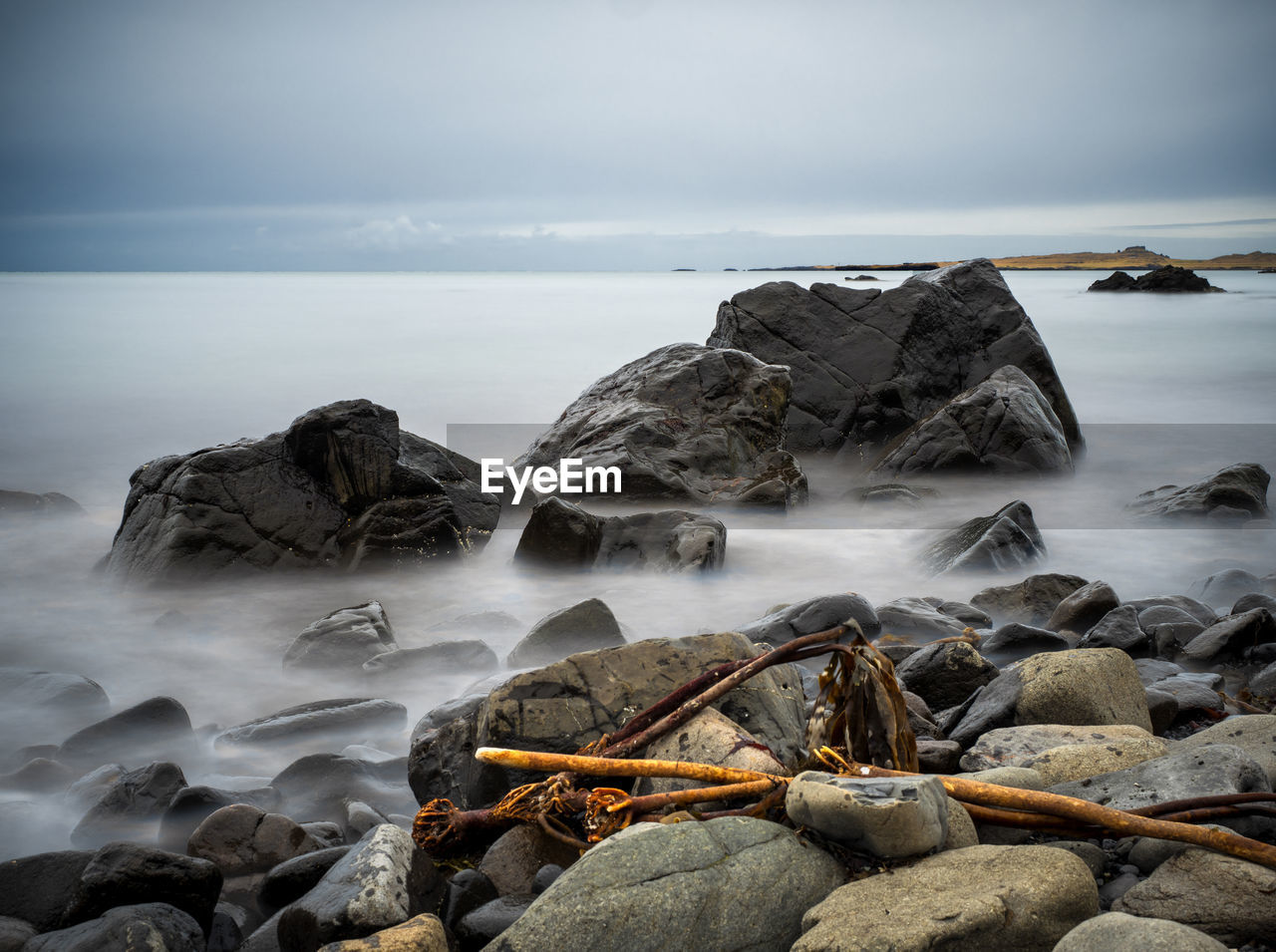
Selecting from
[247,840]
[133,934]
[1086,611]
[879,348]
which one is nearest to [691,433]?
[879,348]

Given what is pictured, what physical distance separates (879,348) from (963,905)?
11062 millimetres

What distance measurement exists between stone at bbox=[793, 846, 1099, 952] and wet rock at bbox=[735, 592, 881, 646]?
3.27m

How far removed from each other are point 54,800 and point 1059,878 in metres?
4.09

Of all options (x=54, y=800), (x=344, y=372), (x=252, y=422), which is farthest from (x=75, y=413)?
(x=54, y=800)

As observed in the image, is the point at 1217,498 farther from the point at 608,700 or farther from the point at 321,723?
the point at 321,723

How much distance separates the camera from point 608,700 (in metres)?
3.25

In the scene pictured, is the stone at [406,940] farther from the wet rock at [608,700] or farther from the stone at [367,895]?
the wet rock at [608,700]

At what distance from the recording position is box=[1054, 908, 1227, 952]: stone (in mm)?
1853

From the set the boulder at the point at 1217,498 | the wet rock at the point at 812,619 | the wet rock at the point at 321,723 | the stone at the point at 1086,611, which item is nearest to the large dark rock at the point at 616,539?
the wet rock at the point at 812,619

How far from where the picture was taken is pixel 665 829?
7.57ft

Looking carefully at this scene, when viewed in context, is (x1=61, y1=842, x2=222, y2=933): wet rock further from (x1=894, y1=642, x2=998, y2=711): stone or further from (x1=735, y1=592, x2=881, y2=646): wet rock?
(x1=735, y1=592, x2=881, y2=646): wet rock

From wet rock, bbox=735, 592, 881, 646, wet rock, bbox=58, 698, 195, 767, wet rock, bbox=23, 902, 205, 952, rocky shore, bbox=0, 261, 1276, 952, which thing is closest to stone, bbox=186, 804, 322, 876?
rocky shore, bbox=0, 261, 1276, 952

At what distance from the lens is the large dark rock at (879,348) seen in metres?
12.3

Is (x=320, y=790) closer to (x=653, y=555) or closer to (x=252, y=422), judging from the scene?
(x=653, y=555)
